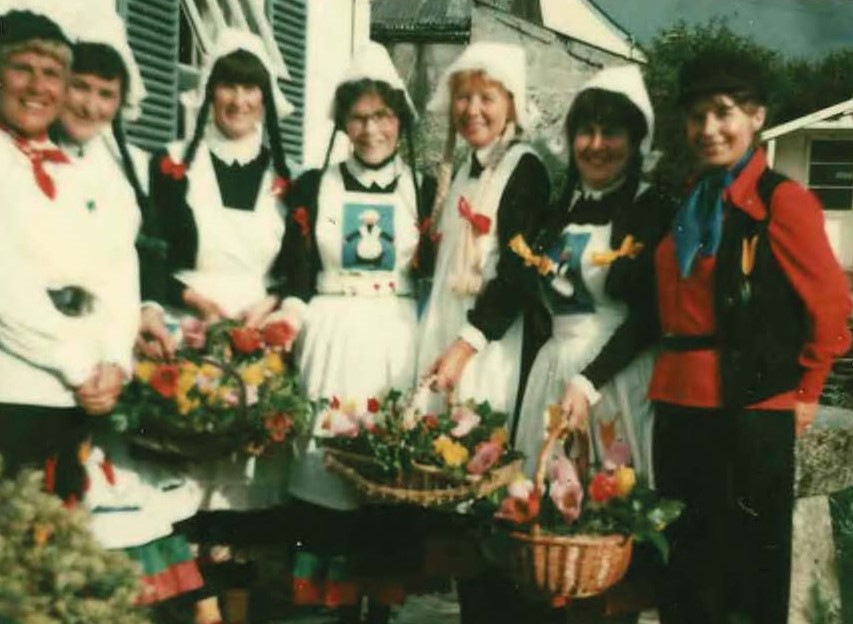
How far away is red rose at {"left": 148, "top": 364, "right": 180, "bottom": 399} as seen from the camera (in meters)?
4.09

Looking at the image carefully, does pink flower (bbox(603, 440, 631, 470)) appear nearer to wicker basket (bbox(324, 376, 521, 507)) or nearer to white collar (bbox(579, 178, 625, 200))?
wicker basket (bbox(324, 376, 521, 507))

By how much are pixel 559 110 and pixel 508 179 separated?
52 cm

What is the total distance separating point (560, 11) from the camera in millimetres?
5848

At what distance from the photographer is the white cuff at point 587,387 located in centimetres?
415

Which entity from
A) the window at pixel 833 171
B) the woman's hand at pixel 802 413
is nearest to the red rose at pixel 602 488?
the woman's hand at pixel 802 413

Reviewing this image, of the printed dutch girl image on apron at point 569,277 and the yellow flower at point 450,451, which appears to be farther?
the printed dutch girl image on apron at point 569,277

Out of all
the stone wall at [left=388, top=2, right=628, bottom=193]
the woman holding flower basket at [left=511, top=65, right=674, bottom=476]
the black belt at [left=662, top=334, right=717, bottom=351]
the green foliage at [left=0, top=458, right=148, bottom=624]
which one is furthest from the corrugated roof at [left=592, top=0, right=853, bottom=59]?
the green foliage at [left=0, top=458, right=148, bottom=624]

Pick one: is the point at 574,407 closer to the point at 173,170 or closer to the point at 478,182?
the point at 478,182

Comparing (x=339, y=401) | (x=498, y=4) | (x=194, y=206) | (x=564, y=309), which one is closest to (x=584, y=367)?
(x=564, y=309)

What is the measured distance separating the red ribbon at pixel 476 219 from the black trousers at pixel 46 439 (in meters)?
1.31

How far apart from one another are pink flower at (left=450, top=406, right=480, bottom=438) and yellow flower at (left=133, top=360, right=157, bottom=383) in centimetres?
91

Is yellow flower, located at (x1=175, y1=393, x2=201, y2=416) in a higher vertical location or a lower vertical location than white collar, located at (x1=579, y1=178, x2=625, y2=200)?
lower

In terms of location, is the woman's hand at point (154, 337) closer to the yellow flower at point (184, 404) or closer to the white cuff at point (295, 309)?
the yellow flower at point (184, 404)

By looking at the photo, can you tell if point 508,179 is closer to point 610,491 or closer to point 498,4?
point 610,491
